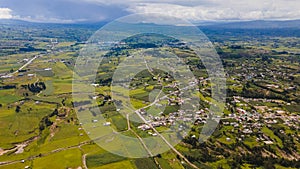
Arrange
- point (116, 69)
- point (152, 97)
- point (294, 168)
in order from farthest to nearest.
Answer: point (116, 69)
point (152, 97)
point (294, 168)

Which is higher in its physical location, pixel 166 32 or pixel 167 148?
pixel 166 32

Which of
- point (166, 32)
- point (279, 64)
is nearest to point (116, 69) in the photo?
point (166, 32)

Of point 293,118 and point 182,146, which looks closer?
point 182,146

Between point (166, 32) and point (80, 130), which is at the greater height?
point (166, 32)

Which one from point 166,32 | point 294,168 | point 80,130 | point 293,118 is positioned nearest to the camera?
point 294,168

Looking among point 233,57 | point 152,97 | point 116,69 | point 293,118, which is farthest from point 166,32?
point 293,118

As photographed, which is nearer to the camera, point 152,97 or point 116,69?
point 152,97

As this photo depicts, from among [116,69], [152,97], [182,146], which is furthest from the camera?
[116,69]

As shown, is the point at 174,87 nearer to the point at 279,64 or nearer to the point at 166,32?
the point at 279,64

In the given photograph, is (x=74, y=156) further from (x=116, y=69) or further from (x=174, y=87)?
(x=116, y=69)
